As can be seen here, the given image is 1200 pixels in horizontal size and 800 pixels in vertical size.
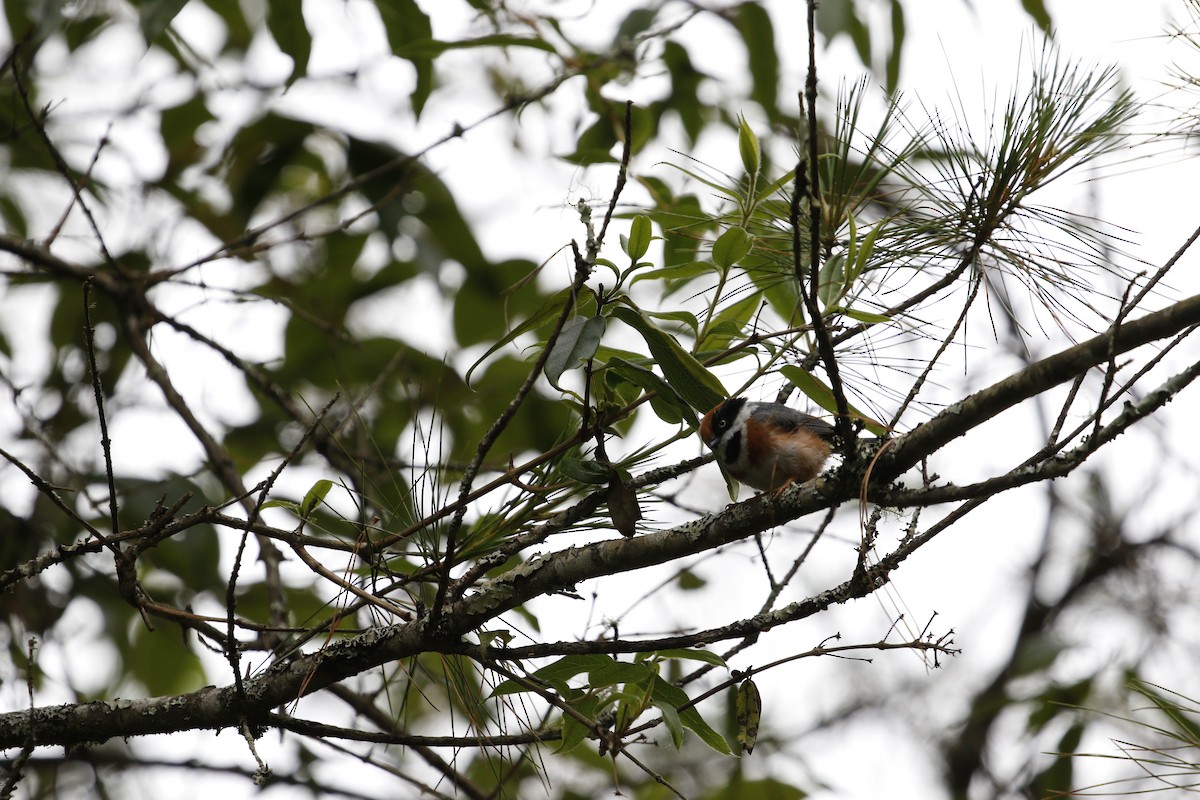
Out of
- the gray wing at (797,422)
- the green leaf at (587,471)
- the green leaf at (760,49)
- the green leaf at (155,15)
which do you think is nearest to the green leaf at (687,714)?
the green leaf at (587,471)

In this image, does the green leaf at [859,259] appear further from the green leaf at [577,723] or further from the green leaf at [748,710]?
the green leaf at [577,723]

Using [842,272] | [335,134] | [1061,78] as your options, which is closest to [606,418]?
[842,272]

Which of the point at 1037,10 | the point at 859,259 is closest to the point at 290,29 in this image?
the point at 859,259

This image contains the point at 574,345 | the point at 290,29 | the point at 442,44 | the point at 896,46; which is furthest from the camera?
the point at 896,46

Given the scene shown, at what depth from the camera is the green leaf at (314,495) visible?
2.14m

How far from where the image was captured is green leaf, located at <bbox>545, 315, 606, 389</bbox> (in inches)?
65.9

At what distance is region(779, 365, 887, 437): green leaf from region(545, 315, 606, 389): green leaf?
0.39 m

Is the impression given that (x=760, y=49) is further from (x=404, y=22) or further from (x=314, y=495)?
(x=314, y=495)

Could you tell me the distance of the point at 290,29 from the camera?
10.3ft

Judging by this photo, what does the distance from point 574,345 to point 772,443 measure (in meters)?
1.38

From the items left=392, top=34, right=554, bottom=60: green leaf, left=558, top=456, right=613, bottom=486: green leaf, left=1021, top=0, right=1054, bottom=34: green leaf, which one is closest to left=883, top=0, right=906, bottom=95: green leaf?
left=1021, top=0, right=1054, bottom=34: green leaf

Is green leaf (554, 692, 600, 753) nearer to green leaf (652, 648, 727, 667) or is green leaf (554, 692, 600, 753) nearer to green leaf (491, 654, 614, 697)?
green leaf (491, 654, 614, 697)

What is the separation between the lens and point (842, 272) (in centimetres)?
192

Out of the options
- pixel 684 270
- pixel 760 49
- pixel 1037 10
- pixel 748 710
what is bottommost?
pixel 748 710
